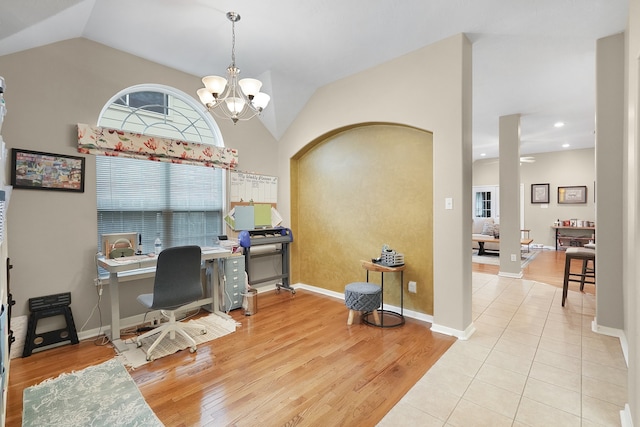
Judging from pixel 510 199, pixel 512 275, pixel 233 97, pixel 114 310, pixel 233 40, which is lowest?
pixel 512 275

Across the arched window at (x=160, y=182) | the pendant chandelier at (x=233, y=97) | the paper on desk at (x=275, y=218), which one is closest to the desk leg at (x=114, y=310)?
the arched window at (x=160, y=182)

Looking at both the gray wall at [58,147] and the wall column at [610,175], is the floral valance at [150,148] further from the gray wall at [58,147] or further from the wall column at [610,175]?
the wall column at [610,175]

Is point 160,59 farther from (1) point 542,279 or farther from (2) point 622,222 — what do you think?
(1) point 542,279

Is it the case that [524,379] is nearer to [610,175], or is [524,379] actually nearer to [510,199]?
[610,175]

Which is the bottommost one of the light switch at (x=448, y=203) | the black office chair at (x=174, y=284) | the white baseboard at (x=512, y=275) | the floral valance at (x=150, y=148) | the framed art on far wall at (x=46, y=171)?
the white baseboard at (x=512, y=275)

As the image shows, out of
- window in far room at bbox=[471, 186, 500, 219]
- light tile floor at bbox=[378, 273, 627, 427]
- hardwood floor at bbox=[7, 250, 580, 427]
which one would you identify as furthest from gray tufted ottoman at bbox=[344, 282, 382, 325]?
window in far room at bbox=[471, 186, 500, 219]

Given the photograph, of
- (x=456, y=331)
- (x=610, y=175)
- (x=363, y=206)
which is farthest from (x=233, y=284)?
(x=610, y=175)

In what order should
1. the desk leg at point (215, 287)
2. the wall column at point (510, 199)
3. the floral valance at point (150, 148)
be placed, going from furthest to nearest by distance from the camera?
the wall column at point (510, 199) < the desk leg at point (215, 287) < the floral valance at point (150, 148)

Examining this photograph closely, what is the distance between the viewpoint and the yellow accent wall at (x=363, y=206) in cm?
354

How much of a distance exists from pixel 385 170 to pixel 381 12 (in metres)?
1.74

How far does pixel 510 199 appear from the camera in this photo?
5.36 meters

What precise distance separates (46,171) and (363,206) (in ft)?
11.1

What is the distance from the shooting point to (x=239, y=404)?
2.01 meters

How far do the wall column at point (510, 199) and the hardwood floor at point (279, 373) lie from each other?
3095mm
